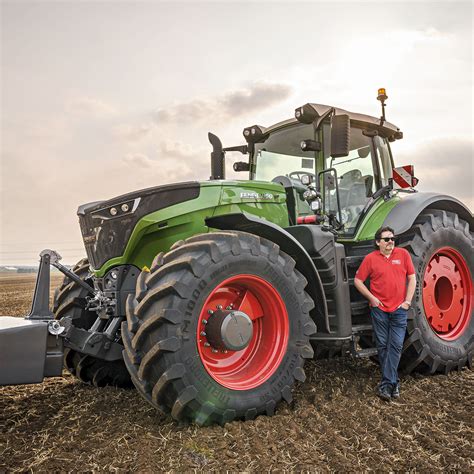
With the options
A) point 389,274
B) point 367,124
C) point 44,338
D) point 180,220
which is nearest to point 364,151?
point 367,124

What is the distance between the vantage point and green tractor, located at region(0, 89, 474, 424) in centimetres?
352

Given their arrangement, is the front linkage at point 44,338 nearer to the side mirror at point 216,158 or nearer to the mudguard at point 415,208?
the side mirror at point 216,158

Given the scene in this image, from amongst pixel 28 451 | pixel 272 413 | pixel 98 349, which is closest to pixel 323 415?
pixel 272 413

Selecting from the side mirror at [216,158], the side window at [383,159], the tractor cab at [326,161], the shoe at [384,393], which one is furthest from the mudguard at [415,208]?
the side mirror at [216,158]

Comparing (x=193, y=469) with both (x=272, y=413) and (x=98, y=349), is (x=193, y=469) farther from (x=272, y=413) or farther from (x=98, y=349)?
(x=98, y=349)

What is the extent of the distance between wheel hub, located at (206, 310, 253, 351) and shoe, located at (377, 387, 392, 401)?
1.60 metres

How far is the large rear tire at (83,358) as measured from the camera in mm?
4926

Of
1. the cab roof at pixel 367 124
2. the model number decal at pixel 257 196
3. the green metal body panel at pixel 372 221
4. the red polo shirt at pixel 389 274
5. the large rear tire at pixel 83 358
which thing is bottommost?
the large rear tire at pixel 83 358

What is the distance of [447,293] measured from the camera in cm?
599

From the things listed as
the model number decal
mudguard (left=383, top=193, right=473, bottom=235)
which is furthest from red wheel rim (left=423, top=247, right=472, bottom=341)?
the model number decal

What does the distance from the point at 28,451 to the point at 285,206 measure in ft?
10.3

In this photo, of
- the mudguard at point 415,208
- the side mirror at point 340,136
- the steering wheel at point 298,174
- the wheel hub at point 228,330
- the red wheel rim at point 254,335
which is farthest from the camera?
the steering wheel at point 298,174

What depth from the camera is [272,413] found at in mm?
3885

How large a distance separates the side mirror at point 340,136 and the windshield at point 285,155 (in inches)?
29.2
